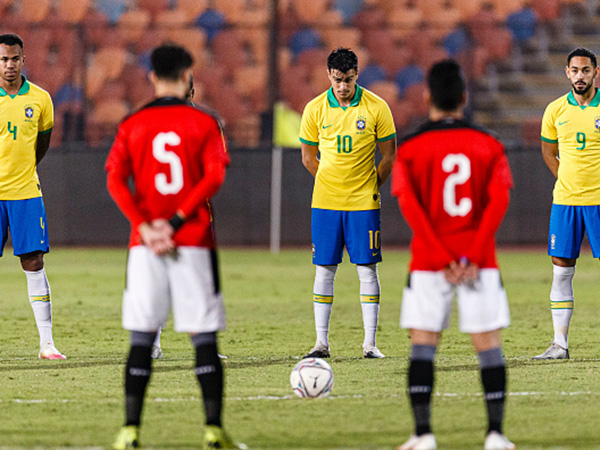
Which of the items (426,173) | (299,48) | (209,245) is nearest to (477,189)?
(426,173)

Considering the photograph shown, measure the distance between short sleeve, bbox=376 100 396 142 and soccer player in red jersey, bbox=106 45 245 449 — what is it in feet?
10.2

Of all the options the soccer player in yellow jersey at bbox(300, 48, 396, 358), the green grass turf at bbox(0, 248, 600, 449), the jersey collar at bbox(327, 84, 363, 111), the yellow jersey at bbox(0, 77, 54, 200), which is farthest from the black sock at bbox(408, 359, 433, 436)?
the yellow jersey at bbox(0, 77, 54, 200)

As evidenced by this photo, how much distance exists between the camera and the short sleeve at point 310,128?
7859 millimetres

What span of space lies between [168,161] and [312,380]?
1895 mm

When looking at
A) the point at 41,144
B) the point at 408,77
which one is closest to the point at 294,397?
the point at 41,144

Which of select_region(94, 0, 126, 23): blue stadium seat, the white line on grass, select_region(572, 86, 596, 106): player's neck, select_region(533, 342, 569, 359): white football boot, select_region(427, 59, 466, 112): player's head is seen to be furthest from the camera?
select_region(94, 0, 126, 23): blue stadium seat

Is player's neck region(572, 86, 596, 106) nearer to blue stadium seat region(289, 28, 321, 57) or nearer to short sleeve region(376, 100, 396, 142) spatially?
short sleeve region(376, 100, 396, 142)

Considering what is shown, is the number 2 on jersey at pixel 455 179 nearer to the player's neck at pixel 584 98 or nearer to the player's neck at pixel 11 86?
the player's neck at pixel 584 98

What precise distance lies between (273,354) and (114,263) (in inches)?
385

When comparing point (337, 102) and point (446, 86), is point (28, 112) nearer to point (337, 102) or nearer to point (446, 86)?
point (337, 102)

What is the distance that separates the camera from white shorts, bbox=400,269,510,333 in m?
4.57

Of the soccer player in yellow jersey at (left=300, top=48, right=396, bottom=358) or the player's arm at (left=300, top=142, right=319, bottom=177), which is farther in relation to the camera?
the player's arm at (left=300, top=142, right=319, bottom=177)

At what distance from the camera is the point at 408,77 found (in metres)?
22.9

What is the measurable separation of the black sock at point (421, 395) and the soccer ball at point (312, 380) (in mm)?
1479
